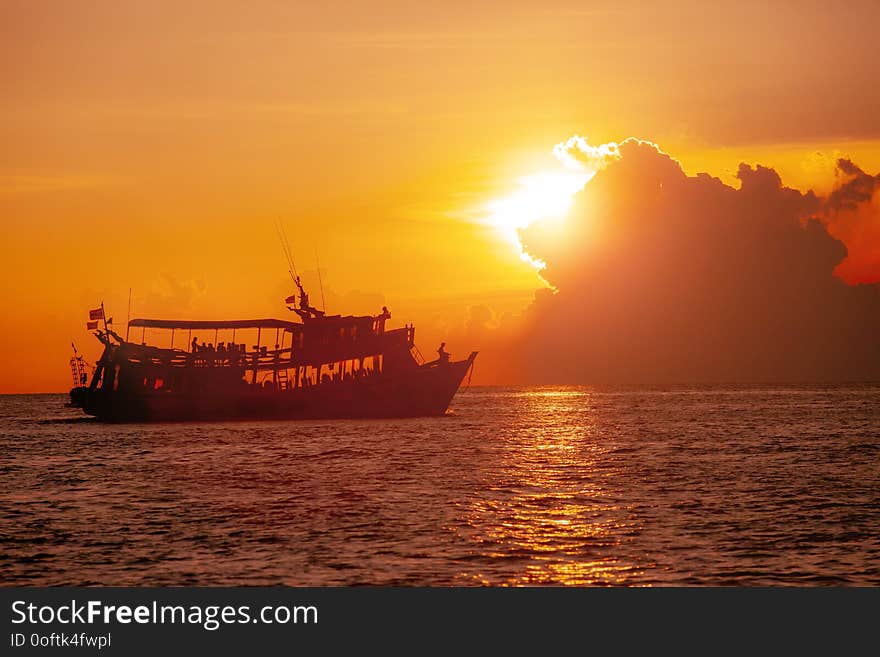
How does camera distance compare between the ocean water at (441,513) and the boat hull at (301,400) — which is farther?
the boat hull at (301,400)

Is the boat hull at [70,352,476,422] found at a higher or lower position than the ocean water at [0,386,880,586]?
higher

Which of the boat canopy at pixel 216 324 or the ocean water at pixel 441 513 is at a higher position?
the boat canopy at pixel 216 324

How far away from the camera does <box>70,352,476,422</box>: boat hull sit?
96.7 meters

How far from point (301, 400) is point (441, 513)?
6156cm

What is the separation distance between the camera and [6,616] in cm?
1995

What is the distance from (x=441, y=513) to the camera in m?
37.2

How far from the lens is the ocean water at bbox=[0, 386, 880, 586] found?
26.8 m

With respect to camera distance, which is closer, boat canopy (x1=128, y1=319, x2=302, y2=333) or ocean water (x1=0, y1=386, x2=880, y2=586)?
ocean water (x1=0, y1=386, x2=880, y2=586)

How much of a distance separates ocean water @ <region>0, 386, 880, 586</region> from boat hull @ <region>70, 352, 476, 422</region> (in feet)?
63.6

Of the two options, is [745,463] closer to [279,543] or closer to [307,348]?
[279,543]

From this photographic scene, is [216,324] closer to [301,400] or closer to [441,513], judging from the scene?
[301,400]

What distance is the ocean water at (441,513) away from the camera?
2681cm

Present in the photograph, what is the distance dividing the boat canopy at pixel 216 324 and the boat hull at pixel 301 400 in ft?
19.1

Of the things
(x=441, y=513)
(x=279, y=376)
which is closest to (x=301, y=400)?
(x=279, y=376)
